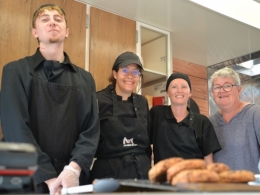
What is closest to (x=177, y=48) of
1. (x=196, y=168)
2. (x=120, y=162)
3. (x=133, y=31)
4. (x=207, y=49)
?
(x=207, y=49)

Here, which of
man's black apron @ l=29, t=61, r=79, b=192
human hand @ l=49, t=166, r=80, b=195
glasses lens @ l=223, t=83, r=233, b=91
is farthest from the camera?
glasses lens @ l=223, t=83, r=233, b=91

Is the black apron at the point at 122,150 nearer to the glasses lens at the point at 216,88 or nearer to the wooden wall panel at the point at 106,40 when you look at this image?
the glasses lens at the point at 216,88

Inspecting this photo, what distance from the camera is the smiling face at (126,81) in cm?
170

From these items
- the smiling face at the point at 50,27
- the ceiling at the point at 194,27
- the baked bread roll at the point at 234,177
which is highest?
the ceiling at the point at 194,27

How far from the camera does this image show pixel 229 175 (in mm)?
625

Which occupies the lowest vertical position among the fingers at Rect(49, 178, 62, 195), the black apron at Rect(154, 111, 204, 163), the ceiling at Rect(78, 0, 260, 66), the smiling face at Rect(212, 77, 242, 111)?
the fingers at Rect(49, 178, 62, 195)

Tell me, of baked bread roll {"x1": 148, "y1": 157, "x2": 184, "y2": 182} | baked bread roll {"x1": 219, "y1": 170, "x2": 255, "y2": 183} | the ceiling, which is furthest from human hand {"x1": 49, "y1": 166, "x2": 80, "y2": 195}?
the ceiling

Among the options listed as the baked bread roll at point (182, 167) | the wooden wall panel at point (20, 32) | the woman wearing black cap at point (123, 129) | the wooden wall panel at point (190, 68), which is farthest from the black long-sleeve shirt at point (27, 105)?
the wooden wall panel at point (190, 68)

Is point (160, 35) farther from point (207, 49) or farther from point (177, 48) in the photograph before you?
point (207, 49)

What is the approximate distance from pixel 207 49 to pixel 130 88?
1.65 metres

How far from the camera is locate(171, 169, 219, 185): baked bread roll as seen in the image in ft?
1.87

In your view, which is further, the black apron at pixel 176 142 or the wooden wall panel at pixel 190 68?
the wooden wall panel at pixel 190 68

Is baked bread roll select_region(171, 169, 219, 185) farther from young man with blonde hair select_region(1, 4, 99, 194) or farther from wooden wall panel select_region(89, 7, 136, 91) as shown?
wooden wall panel select_region(89, 7, 136, 91)

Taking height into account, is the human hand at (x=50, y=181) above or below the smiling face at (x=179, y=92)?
below
